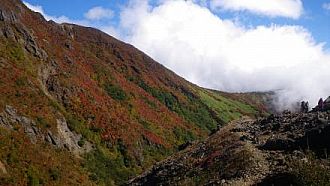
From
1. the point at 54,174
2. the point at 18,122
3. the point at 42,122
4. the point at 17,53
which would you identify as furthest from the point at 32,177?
the point at 17,53

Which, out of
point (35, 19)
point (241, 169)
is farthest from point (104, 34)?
point (241, 169)

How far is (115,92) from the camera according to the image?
11012 centimetres

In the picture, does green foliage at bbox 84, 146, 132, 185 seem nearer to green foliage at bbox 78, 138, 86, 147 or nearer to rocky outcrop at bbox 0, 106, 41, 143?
green foliage at bbox 78, 138, 86, 147

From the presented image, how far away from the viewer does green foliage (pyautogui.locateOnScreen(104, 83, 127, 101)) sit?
10812cm

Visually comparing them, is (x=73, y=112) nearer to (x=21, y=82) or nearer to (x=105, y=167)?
(x=21, y=82)

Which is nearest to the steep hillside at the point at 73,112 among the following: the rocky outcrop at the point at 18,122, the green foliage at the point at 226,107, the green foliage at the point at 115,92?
the rocky outcrop at the point at 18,122

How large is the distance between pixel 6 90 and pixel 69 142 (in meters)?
11.6

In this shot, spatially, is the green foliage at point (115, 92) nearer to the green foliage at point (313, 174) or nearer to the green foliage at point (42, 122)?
the green foliage at point (42, 122)

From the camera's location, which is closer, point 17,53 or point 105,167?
point 105,167

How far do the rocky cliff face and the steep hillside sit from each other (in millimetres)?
17674

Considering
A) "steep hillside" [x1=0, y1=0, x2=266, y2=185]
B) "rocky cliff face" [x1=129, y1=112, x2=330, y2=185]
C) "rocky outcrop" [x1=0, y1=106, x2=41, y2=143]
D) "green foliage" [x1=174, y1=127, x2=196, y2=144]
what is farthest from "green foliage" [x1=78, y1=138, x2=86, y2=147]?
"green foliage" [x1=174, y1=127, x2=196, y2=144]

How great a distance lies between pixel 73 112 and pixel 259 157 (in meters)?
49.8

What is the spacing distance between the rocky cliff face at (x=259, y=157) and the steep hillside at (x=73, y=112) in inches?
696

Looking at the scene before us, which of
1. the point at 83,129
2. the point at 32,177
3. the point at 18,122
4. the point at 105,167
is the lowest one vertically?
the point at 32,177
